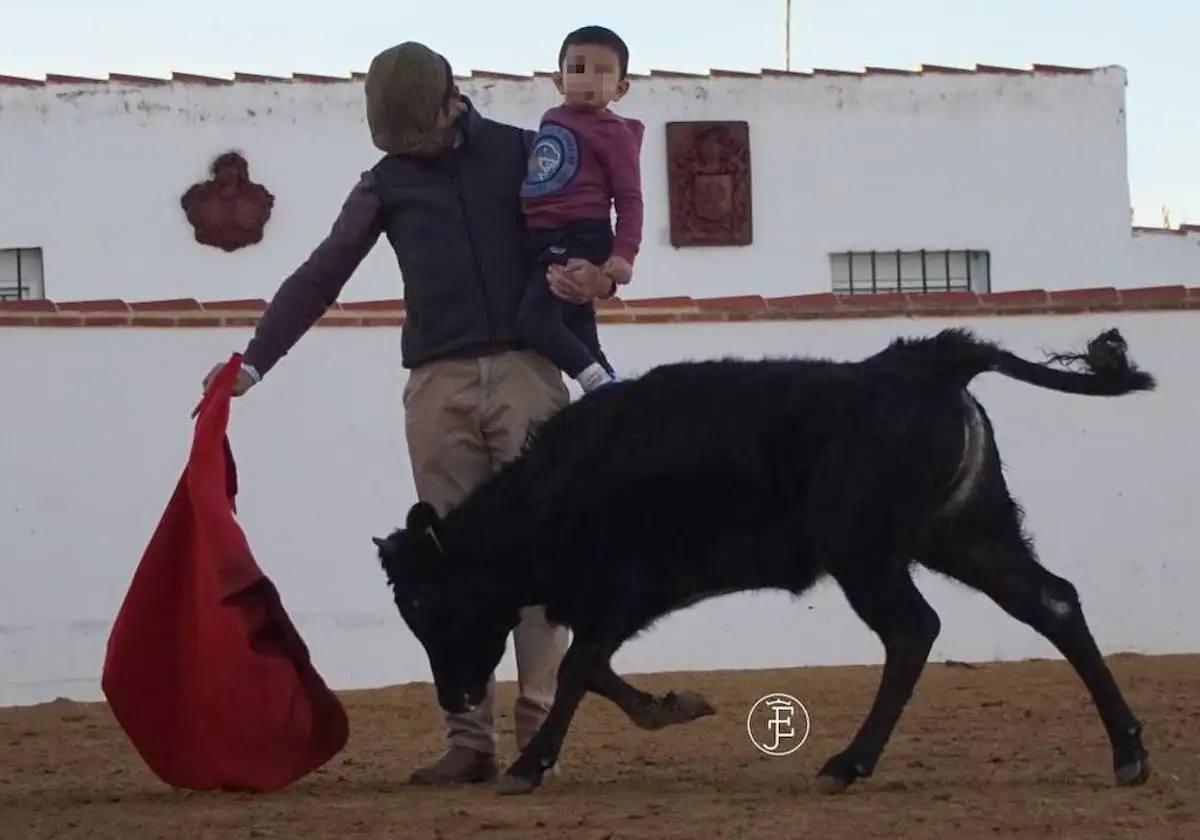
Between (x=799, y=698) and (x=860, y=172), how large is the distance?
36.7ft

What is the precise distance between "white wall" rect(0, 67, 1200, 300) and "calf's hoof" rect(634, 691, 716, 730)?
13.3 m

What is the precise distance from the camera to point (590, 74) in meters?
6.38

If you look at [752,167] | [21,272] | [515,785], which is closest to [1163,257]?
[752,167]

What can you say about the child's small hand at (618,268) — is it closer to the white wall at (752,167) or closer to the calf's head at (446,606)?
the calf's head at (446,606)

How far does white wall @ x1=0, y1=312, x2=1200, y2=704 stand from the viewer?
454 inches

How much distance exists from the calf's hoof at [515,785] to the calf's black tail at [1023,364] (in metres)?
1.50

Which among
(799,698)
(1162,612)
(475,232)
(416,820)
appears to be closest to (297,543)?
(799,698)

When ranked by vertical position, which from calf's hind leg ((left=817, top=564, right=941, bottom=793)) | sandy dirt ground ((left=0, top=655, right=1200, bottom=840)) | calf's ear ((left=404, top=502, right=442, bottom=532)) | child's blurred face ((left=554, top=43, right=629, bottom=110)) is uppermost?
child's blurred face ((left=554, top=43, right=629, bottom=110))

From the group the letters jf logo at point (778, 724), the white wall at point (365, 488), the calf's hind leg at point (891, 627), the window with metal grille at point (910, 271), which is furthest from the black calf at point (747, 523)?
the window with metal grille at point (910, 271)

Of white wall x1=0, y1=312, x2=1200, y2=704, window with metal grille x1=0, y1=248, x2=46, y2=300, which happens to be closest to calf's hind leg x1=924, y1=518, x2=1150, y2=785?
white wall x1=0, y1=312, x2=1200, y2=704

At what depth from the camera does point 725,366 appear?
6.18m

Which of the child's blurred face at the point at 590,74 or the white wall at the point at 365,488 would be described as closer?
the child's blurred face at the point at 590,74

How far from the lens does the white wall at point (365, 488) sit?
11531 mm

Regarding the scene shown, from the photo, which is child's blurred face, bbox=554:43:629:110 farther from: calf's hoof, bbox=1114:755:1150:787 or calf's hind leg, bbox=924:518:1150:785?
calf's hoof, bbox=1114:755:1150:787
